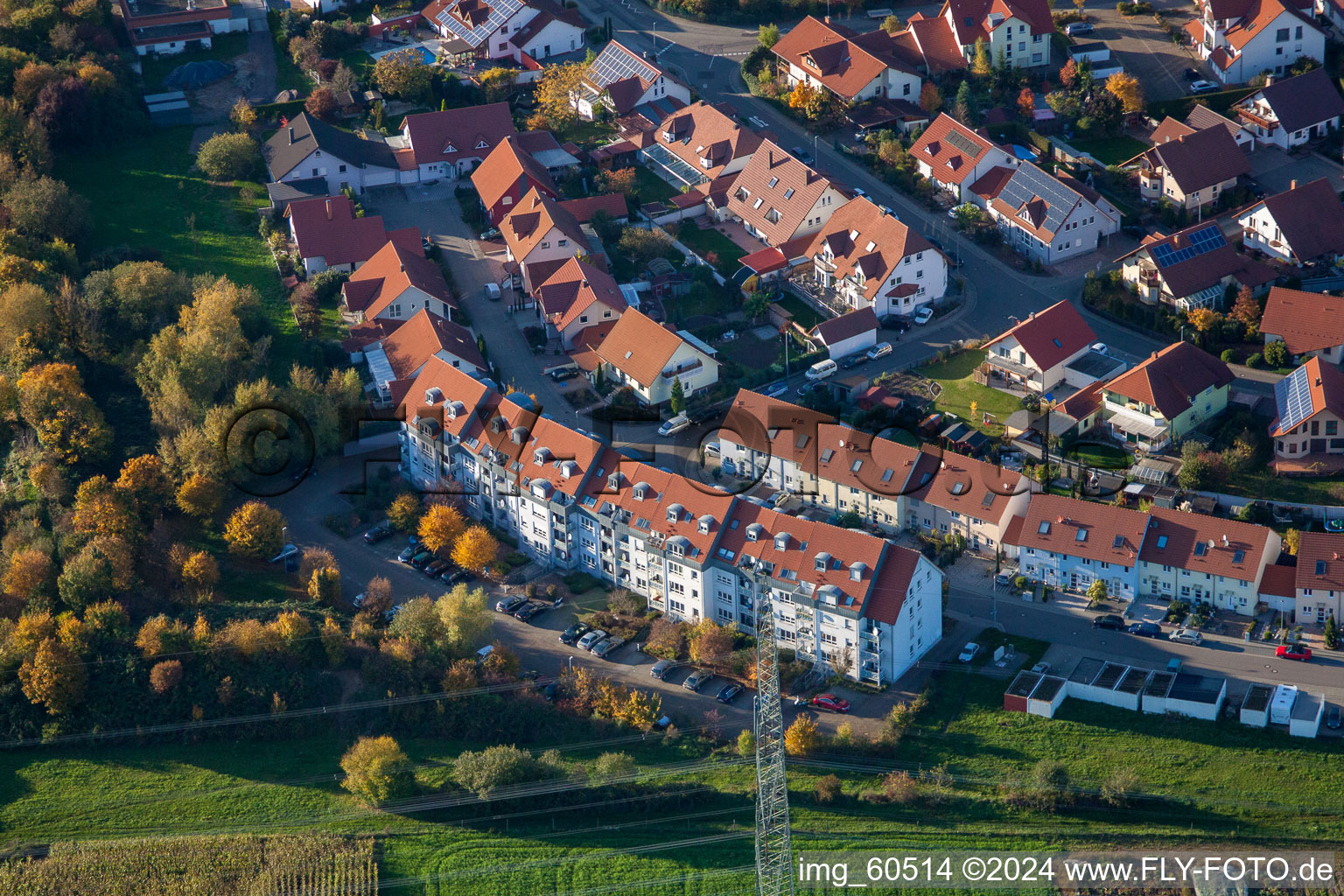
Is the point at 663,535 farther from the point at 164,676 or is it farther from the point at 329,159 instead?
the point at 329,159

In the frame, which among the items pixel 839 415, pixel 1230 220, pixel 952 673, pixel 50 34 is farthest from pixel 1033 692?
pixel 50 34

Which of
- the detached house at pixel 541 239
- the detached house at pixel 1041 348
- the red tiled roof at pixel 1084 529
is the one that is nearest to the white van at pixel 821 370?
the detached house at pixel 1041 348

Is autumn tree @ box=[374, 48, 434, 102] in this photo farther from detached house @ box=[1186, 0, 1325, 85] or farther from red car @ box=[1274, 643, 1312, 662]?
red car @ box=[1274, 643, 1312, 662]

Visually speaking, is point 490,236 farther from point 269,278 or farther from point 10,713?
point 10,713

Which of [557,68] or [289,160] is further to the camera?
[557,68]

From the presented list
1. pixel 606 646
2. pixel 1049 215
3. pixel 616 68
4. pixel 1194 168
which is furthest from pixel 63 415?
pixel 1194 168

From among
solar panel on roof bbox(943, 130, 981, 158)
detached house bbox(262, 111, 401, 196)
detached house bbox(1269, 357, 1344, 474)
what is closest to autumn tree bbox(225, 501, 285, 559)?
detached house bbox(262, 111, 401, 196)
